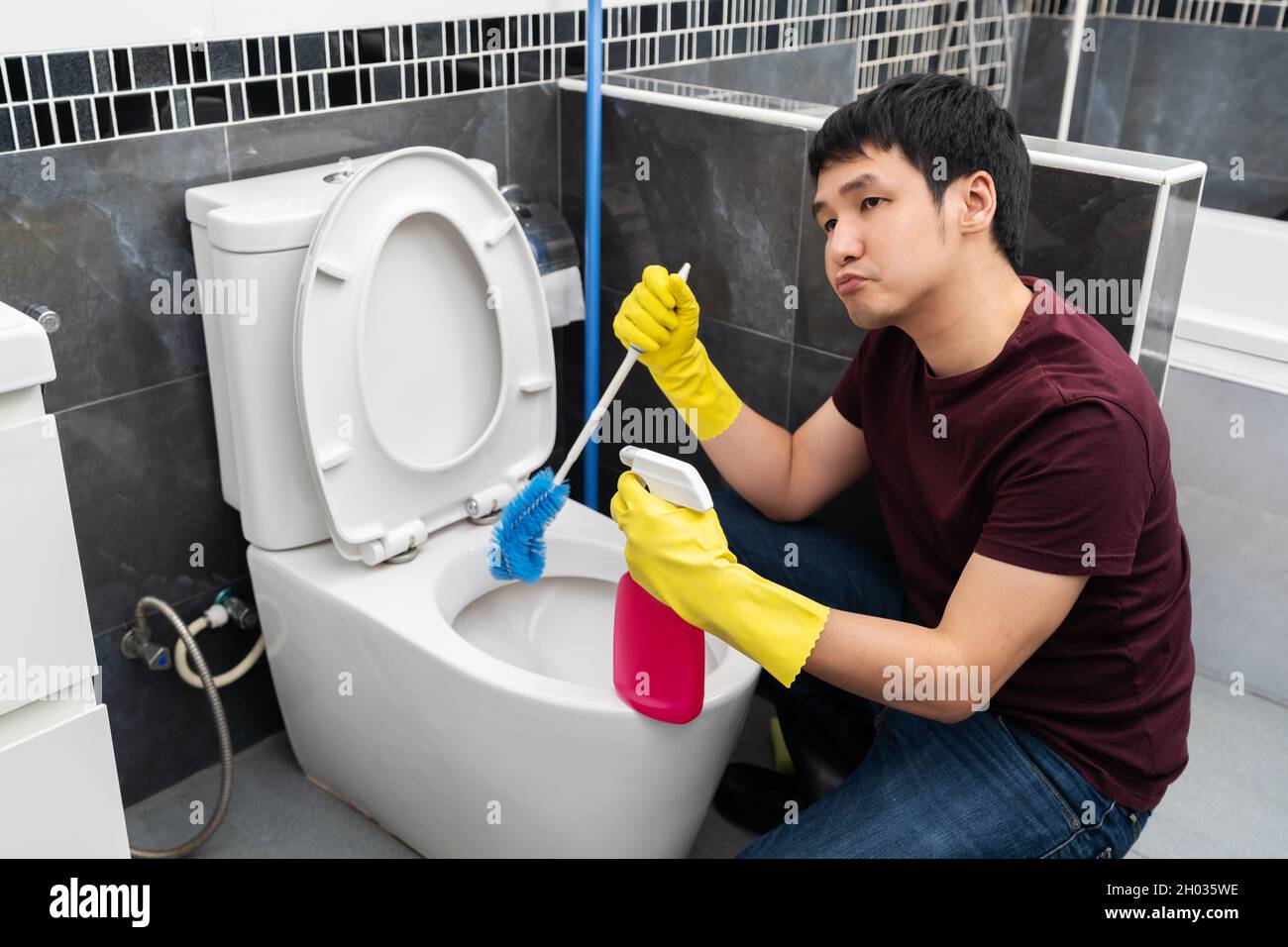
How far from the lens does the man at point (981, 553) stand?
1.03m

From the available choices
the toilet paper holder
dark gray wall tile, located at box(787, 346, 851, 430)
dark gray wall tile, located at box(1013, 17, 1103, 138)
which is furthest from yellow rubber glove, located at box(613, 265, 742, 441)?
dark gray wall tile, located at box(1013, 17, 1103, 138)

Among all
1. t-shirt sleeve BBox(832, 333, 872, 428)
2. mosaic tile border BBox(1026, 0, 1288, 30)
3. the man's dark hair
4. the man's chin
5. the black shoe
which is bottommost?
the black shoe

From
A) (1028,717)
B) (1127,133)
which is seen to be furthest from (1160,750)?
(1127,133)

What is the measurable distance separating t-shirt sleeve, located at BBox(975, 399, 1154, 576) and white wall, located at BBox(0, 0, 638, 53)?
0.90m

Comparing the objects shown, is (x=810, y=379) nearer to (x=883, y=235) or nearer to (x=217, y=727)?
(x=883, y=235)

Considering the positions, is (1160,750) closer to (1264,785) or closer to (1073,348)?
(1073,348)

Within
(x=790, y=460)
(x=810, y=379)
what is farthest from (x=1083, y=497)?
(x=810, y=379)

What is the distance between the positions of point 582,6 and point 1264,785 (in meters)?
1.35

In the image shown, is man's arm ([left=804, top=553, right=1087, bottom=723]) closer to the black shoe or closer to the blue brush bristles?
the blue brush bristles

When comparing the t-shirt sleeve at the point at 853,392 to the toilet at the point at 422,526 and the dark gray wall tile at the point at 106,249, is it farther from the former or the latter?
the dark gray wall tile at the point at 106,249

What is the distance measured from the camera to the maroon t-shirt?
1021mm

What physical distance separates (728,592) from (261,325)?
0.58 m

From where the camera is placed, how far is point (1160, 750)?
1148 millimetres

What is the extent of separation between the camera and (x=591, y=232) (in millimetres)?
1640
